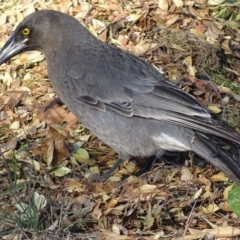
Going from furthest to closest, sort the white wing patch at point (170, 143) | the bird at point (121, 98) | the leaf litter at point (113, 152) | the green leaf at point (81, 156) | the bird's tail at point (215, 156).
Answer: the green leaf at point (81, 156)
the white wing patch at point (170, 143)
the bird at point (121, 98)
the bird's tail at point (215, 156)
the leaf litter at point (113, 152)

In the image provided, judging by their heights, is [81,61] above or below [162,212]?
above

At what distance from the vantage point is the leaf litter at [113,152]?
4.83 metres

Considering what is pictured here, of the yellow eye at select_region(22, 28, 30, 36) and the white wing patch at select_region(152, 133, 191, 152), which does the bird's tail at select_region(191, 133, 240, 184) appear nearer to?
the white wing patch at select_region(152, 133, 191, 152)

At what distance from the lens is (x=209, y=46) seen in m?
6.83

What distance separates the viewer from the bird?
17.7 ft

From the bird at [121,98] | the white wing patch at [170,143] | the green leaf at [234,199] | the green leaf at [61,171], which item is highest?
the bird at [121,98]

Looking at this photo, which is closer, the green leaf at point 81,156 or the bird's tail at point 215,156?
the bird's tail at point 215,156

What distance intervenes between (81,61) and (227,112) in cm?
141

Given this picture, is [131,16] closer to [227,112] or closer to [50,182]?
[227,112]

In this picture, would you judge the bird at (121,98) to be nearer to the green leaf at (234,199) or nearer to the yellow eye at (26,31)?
the yellow eye at (26,31)

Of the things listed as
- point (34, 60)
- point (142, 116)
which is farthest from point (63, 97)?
point (34, 60)

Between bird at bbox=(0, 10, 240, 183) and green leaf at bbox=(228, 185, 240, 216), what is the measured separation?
106 mm

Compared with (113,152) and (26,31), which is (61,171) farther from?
(26,31)

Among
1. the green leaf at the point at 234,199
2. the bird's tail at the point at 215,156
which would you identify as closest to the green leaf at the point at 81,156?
the bird's tail at the point at 215,156
